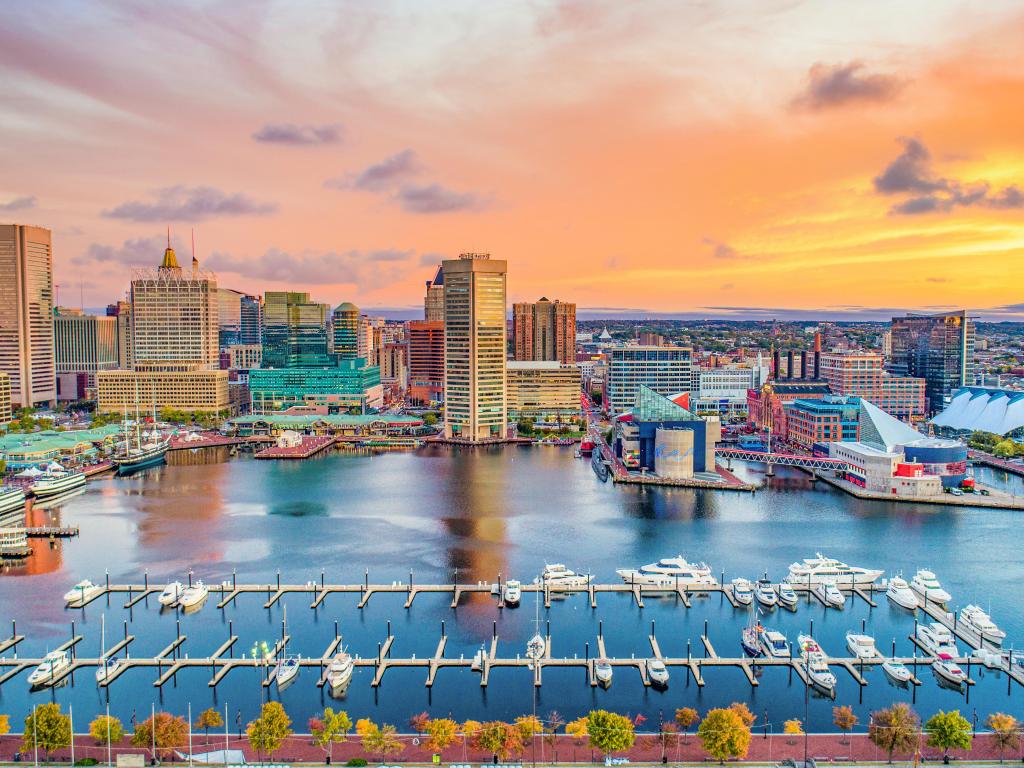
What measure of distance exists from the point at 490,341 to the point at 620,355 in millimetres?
8652

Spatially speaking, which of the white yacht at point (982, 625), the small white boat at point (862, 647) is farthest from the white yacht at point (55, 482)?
the white yacht at point (982, 625)

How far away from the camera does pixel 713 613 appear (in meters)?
17.4

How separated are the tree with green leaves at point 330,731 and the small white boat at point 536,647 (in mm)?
3831

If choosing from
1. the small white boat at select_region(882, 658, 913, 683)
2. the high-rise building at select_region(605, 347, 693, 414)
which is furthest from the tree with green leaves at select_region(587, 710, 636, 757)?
the high-rise building at select_region(605, 347, 693, 414)

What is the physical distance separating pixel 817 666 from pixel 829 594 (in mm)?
4056

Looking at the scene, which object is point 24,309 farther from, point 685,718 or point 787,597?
point 685,718

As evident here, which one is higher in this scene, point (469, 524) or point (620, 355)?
point (620, 355)

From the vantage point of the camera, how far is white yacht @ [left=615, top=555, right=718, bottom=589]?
61.4ft

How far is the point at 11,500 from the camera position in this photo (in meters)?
26.0

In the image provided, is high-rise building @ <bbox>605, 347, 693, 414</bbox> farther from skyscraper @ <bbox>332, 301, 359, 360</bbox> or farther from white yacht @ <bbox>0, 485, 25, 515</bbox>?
white yacht @ <bbox>0, 485, 25, 515</bbox>

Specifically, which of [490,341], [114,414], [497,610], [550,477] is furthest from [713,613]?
[114,414]

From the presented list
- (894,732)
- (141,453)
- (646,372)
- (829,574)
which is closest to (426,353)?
(646,372)

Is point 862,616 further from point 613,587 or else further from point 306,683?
point 306,683

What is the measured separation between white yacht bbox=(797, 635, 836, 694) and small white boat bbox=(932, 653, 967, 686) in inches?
70.2
